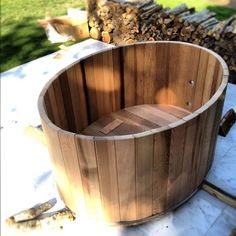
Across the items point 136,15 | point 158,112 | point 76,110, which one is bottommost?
point 158,112

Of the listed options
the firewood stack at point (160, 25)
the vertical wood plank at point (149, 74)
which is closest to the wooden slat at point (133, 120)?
the vertical wood plank at point (149, 74)

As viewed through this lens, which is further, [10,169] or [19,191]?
[10,169]

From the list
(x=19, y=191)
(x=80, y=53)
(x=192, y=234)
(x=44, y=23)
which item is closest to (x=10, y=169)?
(x=19, y=191)

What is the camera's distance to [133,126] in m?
3.00

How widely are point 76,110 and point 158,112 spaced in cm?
88

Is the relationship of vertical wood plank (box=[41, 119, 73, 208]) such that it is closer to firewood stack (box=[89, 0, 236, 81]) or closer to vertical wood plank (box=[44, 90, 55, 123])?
vertical wood plank (box=[44, 90, 55, 123])

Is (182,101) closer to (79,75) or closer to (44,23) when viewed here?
(79,75)

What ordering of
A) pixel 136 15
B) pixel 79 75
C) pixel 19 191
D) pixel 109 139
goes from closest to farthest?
1. pixel 109 139
2. pixel 19 191
3. pixel 79 75
4. pixel 136 15

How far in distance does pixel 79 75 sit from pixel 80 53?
7.17 ft

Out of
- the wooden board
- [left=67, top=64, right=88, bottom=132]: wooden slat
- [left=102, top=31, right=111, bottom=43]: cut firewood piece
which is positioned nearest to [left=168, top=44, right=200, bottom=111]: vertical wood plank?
the wooden board

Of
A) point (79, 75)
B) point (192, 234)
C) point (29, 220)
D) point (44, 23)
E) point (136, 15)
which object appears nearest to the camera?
point (192, 234)

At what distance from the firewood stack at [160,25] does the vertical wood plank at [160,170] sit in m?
2.29

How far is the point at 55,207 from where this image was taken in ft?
8.11

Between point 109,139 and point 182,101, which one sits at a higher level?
point 109,139
